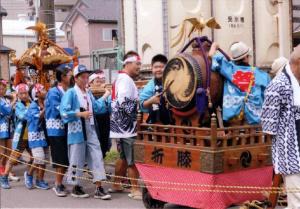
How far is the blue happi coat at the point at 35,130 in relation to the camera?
756 centimetres

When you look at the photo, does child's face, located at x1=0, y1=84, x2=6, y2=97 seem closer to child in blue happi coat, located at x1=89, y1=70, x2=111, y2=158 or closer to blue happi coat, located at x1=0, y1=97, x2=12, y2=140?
blue happi coat, located at x1=0, y1=97, x2=12, y2=140

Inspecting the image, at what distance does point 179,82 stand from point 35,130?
2.94 m

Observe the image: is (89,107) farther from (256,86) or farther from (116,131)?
(256,86)

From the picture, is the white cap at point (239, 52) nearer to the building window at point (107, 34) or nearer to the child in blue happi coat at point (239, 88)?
the child in blue happi coat at point (239, 88)

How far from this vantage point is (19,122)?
26.5ft

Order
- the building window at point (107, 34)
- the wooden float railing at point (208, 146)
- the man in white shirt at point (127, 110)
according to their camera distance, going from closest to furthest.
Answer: the wooden float railing at point (208, 146) < the man in white shirt at point (127, 110) < the building window at point (107, 34)

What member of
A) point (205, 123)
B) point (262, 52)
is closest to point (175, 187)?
point (205, 123)

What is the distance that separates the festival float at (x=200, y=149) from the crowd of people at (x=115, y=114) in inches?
7.5

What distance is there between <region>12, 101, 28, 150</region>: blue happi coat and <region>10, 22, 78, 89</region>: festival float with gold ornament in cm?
90

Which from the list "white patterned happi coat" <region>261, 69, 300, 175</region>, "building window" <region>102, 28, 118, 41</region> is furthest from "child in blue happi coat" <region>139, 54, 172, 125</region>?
"building window" <region>102, 28, 118, 41</region>

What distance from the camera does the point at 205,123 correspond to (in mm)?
5508

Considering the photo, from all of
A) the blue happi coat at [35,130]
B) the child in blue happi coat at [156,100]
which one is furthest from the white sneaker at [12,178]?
the child in blue happi coat at [156,100]

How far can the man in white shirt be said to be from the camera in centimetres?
649

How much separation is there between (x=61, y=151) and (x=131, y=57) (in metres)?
1.67
